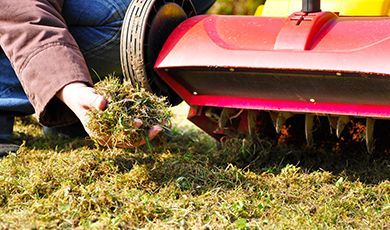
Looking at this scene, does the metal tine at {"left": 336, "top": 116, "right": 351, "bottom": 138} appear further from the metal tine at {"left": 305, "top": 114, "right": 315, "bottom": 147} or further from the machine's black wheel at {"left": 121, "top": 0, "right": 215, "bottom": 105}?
the machine's black wheel at {"left": 121, "top": 0, "right": 215, "bottom": 105}

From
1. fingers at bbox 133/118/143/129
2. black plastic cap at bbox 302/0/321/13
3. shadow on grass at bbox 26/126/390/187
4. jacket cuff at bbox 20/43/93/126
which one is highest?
black plastic cap at bbox 302/0/321/13

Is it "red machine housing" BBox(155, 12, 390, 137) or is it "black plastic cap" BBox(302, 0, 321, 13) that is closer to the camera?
"red machine housing" BBox(155, 12, 390, 137)

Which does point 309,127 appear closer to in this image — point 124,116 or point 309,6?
point 309,6

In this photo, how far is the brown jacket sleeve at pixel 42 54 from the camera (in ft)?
6.38

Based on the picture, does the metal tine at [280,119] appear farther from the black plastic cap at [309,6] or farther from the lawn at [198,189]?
the black plastic cap at [309,6]

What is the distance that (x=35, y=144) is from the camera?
2.52m

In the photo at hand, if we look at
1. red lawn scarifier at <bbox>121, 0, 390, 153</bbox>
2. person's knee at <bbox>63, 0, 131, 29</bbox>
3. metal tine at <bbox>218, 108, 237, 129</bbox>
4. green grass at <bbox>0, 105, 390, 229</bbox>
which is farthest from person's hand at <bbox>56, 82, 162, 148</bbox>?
person's knee at <bbox>63, 0, 131, 29</bbox>

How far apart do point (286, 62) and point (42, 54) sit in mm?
653

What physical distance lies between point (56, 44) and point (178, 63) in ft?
1.15

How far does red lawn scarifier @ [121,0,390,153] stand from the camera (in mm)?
1896

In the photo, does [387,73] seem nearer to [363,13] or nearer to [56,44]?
[363,13]

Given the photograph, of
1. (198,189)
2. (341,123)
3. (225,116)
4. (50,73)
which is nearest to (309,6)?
(341,123)

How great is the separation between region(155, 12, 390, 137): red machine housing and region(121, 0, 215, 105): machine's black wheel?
45 mm

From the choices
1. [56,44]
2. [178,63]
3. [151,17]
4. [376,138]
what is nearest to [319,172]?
[376,138]
